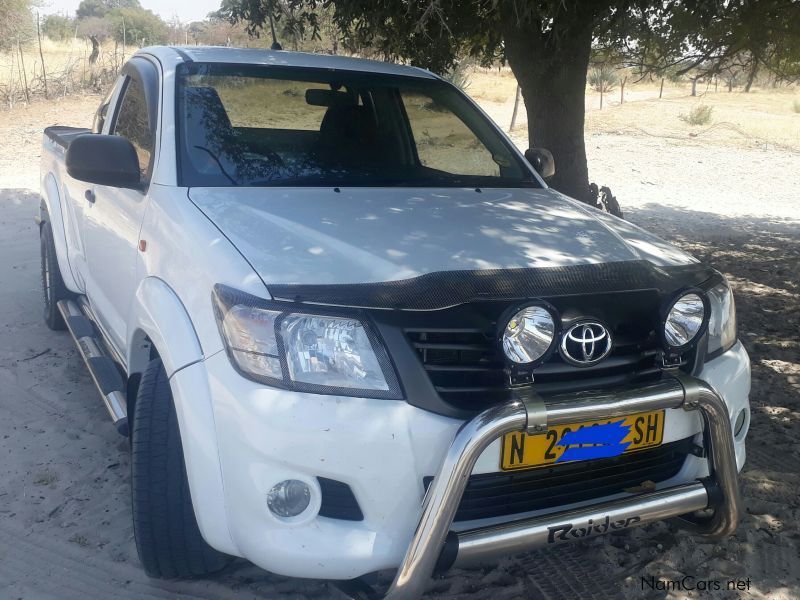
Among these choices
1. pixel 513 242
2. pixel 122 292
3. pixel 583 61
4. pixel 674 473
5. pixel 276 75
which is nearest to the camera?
pixel 674 473

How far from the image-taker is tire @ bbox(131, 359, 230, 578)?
2.62 metres

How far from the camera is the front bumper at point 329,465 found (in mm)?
2215

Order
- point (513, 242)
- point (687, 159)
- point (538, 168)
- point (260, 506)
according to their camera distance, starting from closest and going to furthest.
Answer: point (260, 506) < point (513, 242) < point (538, 168) < point (687, 159)

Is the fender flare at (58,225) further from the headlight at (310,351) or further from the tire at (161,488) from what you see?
the headlight at (310,351)

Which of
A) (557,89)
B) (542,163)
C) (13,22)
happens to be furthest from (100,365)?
(13,22)

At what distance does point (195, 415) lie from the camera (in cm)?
236

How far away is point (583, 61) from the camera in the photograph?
6.95 m

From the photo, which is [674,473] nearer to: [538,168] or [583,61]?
[538,168]

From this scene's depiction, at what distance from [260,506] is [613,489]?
1069 millimetres

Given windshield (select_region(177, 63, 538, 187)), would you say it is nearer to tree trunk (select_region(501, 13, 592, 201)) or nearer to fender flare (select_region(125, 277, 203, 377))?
fender flare (select_region(125, 277, 203, 377))

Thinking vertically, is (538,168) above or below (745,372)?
above

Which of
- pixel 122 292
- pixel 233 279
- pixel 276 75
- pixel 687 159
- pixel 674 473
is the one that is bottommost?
pixel 687 159

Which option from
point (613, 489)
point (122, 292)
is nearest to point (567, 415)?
point (613, 489)

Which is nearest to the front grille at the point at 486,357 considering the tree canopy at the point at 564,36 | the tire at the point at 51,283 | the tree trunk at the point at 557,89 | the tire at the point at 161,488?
the tire at the point at 161,488
